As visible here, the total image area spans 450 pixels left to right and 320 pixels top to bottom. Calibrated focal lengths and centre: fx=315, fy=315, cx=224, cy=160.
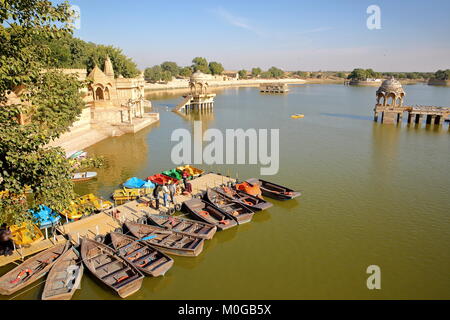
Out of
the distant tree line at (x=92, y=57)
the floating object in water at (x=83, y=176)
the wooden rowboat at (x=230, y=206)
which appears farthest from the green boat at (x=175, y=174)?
the distant tree line at (x=92, y=57)

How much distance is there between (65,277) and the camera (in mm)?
13680

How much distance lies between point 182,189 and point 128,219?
4960mm

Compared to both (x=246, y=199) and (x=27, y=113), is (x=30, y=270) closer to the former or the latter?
(x=27, y=113)

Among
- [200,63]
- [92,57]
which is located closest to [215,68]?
[200,63]

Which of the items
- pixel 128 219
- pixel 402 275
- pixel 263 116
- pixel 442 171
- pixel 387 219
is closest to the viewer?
pixel 402 275

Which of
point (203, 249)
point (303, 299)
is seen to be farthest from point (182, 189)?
point (303, 299)

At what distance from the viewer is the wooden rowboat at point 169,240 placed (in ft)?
52.2

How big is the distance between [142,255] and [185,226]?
3.34 m

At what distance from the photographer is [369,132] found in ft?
155

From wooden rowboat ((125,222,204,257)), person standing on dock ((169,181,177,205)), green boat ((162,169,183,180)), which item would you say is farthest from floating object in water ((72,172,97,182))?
wooden rowboat ((125,222,204,257))

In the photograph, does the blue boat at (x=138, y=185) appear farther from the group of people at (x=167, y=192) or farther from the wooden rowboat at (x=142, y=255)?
the wooden rowboat at (x=142, y=255)

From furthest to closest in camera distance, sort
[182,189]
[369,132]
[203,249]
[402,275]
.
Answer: [369,132]
[182,189]
[203,249]
[402,275]

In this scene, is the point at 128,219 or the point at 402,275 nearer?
the point at 402,275

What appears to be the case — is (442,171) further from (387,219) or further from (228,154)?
(228,154)
